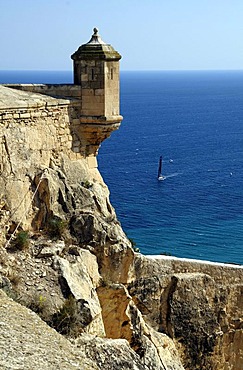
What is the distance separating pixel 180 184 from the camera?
60.6m

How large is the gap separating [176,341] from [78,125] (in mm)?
6294

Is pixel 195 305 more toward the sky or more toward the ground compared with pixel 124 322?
more toward the ground

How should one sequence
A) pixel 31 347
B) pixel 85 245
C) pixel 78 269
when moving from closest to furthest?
pixel 31 347, pixel 78 269, pixel 85 245

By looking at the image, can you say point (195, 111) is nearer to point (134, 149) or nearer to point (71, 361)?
point (134, 149)

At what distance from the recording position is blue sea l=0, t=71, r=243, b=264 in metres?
41.9

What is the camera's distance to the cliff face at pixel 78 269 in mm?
11305

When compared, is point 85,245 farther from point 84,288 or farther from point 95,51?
point 95,51

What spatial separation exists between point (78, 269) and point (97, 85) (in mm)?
4687

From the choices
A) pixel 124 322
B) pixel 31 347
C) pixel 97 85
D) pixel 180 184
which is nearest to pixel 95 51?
pixel 97 85

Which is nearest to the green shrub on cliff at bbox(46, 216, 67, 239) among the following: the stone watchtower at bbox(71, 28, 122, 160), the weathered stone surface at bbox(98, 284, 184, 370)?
the weathered stone surface at bbox(98, 284, 184, 370)

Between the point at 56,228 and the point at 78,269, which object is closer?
the point at 78,269

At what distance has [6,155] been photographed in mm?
13125

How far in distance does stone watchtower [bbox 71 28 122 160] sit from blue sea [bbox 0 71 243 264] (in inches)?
930

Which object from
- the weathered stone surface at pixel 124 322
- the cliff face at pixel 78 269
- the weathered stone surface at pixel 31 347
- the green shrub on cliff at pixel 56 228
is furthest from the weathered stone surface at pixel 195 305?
the weathered stone surface at pixel 31 347
